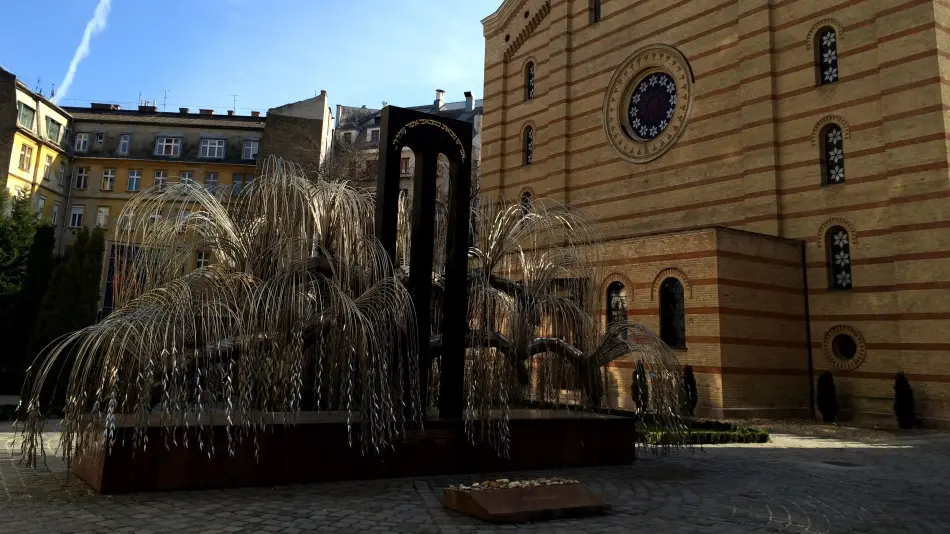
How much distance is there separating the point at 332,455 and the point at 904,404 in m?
15.7

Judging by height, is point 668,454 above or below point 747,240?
below

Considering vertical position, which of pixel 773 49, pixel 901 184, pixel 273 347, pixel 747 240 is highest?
pixel 773 49

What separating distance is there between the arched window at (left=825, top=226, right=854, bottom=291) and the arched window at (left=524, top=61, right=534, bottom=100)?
1556 centimetres

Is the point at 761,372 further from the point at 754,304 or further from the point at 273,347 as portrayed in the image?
the point at 273,347

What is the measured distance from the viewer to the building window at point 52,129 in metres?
37.4

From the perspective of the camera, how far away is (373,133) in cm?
5550

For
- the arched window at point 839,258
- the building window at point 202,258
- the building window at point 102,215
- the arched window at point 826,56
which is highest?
the arched window at point 826,56

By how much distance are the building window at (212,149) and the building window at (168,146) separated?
145 centimetres

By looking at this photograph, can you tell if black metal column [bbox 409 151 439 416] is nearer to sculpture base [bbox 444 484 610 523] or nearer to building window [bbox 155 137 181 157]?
sculpture base [bbox 444 484 610 523]

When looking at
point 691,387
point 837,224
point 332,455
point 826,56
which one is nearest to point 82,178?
point 691,387

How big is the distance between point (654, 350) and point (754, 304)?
32.4 feet

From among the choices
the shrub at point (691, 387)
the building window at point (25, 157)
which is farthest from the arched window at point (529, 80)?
the building window at point (25, 157)

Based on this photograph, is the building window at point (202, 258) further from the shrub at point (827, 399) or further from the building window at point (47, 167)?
the building window at point (47, 167)

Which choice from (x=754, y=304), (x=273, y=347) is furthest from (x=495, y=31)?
(x=273, y=347)
